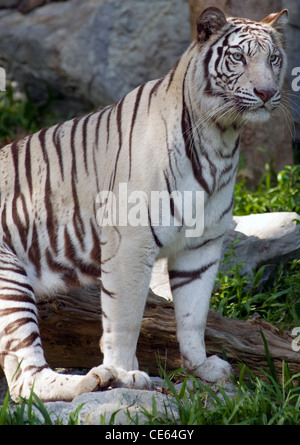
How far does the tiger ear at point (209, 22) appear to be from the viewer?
365cm

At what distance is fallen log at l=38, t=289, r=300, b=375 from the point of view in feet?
13.3

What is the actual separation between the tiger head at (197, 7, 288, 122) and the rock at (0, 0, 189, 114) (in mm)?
3983

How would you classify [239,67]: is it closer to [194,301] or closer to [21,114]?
[194,301]

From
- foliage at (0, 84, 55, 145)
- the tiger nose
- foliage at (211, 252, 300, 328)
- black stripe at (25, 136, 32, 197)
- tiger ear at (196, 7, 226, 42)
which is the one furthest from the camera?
foliage at (0, 84, 55, 145)

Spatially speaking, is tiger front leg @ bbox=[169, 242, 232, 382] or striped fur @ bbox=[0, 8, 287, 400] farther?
tiger front leg @ bbox=[169, 242, 232, 382]

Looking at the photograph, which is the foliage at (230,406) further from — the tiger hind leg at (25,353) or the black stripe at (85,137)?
the black stripe at (85,137)

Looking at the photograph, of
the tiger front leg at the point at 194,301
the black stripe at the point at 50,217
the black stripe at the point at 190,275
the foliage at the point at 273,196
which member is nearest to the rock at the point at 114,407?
the tiger front leg at the point at 194,301

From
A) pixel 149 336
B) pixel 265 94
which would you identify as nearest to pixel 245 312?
pixel 149 336

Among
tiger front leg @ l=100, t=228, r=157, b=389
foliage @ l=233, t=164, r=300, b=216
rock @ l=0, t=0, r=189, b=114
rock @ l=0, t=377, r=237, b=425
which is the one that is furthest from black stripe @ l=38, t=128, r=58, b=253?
rock @ l=0, t=0, r=189, b=114

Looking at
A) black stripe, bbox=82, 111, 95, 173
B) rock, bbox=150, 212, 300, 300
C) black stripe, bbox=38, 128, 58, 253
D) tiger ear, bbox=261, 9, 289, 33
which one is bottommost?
rock, bbox=150, 212, 300, 300

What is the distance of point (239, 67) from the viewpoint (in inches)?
143

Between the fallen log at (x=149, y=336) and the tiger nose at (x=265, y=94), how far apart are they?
1.26m

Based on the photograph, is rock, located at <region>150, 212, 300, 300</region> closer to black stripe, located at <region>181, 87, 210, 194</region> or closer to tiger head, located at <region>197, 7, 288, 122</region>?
black stripe, located at <region>181, 87, 210, 194</region>

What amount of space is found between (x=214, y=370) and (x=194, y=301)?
1.24 feet
